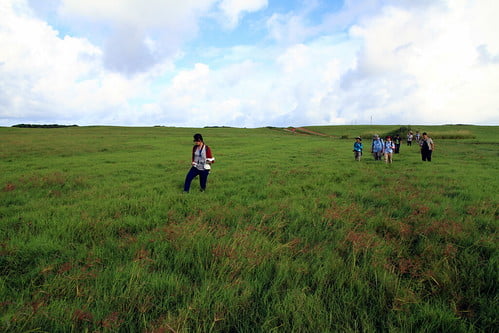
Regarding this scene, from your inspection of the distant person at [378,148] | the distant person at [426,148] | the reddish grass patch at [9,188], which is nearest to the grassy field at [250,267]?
the reddish grass patch at [9,188]

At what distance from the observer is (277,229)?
504 centimetres

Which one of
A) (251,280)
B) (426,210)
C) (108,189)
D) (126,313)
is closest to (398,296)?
(251,280)

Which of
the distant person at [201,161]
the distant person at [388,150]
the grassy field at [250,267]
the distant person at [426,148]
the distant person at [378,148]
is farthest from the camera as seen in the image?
the distant person at [378,148]

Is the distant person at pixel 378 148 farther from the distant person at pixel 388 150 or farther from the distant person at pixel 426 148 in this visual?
the distant person at pixel 426 148

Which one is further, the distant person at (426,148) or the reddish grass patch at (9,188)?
the distant person at (426,148)

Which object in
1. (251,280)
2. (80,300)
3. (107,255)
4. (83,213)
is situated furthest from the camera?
(83,213)

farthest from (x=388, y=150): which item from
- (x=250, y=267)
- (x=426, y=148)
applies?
(x=250, y=267)

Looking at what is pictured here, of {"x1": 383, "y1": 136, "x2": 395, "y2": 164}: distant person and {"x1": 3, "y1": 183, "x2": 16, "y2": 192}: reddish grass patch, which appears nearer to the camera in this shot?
{"x1": 3, "y1": 183, "x2": 16, "y2": 192}: reddish grass patch

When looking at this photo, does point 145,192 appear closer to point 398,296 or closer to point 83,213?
point 83,213

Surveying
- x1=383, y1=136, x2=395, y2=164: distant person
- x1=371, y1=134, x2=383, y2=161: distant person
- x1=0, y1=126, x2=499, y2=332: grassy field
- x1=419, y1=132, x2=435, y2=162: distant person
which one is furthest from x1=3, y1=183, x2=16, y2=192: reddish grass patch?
x1=419, y1=132, x2=435, y2=162: distant person

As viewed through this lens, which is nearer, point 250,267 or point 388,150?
point 250,267

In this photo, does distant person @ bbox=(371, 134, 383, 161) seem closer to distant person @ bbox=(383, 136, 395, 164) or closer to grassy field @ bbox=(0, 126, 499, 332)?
distant person @ bbox=(383, 136, 395, 164)

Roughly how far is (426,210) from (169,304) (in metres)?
6.35

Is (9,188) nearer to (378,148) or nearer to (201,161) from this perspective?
(201,161)
